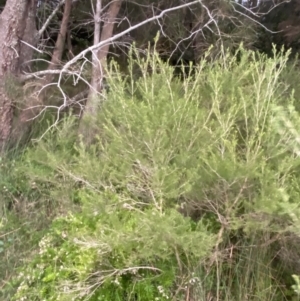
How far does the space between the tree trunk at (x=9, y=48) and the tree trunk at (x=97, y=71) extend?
3.08 feet

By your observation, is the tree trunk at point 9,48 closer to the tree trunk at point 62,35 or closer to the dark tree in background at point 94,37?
the dark tree in background at point 94,37

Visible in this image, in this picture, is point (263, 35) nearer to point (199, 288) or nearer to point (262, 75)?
point (262, 75)

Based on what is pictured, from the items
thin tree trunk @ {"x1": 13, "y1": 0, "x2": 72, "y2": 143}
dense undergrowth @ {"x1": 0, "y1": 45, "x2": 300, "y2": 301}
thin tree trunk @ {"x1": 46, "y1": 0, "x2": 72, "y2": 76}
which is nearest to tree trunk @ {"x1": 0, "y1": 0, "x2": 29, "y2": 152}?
thin tree trunk @ {"x1": 13, "y1": 0, "x2": 72, "y2": 143}

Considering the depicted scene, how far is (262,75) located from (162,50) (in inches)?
117

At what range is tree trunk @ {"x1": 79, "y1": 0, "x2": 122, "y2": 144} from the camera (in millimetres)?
4688

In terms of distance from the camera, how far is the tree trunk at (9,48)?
17.6 ft

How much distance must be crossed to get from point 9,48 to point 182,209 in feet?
11.2

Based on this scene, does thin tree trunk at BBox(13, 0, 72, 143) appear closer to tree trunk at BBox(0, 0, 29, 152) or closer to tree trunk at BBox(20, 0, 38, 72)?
tree trunk at BBox(0, 0, 29, 152)

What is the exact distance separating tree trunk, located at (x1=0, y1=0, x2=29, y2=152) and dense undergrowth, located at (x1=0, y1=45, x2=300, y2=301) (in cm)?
240

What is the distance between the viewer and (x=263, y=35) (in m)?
6.64

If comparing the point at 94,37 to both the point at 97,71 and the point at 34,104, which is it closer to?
the point at 97,71

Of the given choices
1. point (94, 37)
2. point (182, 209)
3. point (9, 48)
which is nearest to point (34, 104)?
point (9, 48)

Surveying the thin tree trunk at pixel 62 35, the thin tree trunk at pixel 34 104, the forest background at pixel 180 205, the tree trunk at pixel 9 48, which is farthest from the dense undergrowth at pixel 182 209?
the thin tree trunk at pixel 62 35

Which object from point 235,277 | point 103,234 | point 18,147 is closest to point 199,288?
point 235,277
